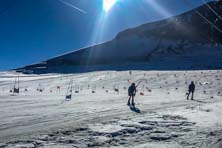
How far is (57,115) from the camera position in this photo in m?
16.5

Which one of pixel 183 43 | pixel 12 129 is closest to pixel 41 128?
pixel 12 129

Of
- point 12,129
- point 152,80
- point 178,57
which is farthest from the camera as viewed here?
point 178,57

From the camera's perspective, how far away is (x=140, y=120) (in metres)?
15.1

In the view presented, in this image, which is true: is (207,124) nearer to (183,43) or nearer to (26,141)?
(26,141)

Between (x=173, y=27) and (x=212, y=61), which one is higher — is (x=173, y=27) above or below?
above

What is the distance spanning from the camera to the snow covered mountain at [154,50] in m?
89.3

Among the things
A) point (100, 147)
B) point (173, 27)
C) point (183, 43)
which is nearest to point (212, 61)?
point (183, 43)

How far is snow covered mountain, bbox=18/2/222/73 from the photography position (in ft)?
293

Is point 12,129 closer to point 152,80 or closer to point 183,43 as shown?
point 152,80

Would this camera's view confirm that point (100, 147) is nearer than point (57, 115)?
Yes

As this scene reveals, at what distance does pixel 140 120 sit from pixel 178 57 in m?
82.2

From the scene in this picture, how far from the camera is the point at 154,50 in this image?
10831 centimetres

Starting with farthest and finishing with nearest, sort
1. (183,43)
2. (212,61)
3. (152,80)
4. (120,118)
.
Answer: (183,43) → (212,61) → (152,80) → (120,118)

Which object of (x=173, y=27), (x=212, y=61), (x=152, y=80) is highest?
(x=173, y=27)
